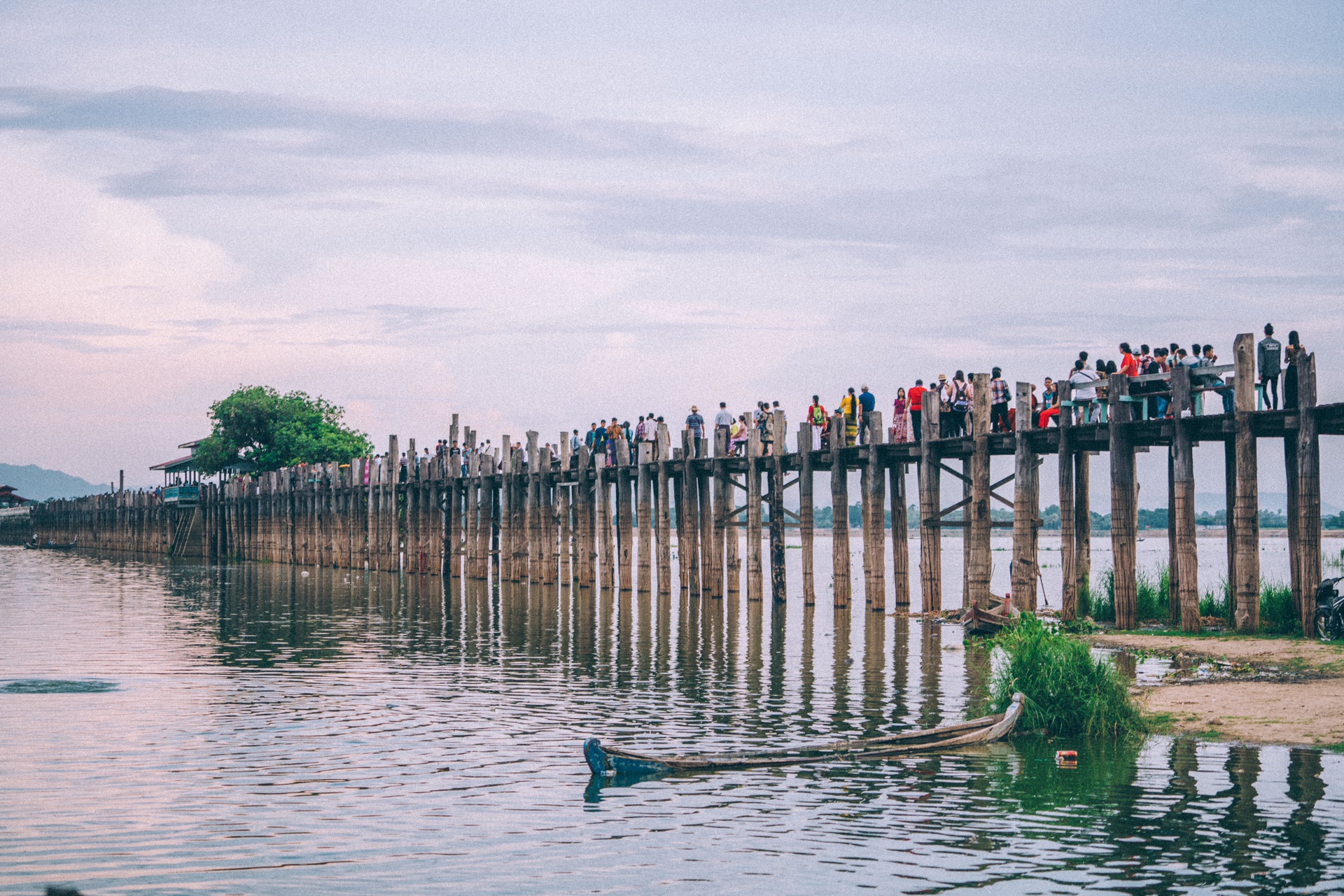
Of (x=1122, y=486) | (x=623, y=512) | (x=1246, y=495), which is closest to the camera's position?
(x=1246, y=495)

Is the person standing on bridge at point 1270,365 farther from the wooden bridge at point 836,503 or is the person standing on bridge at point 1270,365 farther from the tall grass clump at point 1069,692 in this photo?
the tall grass clump at point 1069,692

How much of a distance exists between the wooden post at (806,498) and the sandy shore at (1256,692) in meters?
11.9

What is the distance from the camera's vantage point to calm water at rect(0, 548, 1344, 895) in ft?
35.9

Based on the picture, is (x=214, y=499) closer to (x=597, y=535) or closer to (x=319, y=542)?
(x=319, y=542)

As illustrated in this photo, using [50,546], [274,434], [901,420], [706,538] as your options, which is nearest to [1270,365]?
[901,420]

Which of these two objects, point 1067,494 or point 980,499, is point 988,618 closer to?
point 1067,494

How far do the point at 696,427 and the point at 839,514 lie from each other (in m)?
6.55

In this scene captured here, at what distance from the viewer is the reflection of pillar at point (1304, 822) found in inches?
424

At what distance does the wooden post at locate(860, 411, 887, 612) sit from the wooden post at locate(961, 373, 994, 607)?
267 centimetres

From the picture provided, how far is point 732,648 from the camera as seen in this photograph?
2669 cm

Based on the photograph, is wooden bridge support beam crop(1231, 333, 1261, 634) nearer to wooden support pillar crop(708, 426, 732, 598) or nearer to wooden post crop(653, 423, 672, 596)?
wooden support pillar crop(708, 426, 732, 598)

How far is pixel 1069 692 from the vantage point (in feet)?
52.9

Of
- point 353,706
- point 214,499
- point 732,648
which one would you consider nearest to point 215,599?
point 732,648

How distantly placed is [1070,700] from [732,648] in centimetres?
1117
